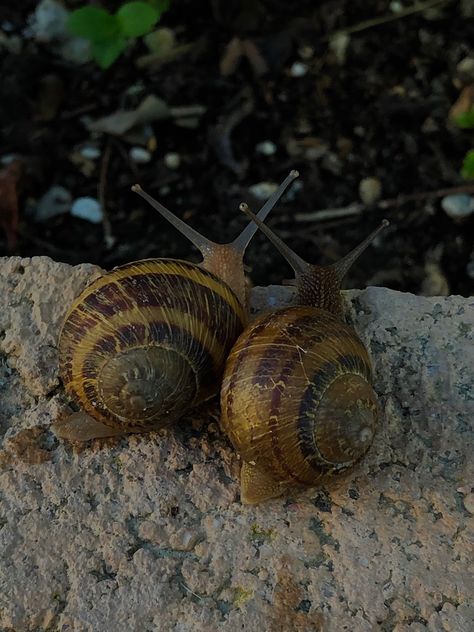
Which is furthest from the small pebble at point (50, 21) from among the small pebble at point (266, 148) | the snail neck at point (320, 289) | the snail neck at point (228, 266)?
the snail neck at point (320, 289)

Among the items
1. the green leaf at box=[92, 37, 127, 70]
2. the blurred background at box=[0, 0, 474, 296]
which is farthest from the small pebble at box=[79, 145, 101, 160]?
the green leaf at box=[92, 37, 127, 70]

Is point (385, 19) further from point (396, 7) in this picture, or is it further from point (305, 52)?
point (305, 52)

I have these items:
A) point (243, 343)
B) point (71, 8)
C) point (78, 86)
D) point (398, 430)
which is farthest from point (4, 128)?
point (398, 430)

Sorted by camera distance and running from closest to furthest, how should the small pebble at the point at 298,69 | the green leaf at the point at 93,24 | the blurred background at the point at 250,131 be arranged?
the green leaf at the point at 93,24
the blurred background at the point at 250,131
the small pebble at the point at 298,69

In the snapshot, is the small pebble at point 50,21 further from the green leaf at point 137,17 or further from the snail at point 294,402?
the snail at point 294,402

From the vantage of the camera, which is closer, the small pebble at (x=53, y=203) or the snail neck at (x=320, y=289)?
the snail neck at (x=320, y=289)

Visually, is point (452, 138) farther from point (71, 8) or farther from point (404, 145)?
point (71, 8)

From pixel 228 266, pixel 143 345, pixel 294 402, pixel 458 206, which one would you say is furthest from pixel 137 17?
pixel 294 402
